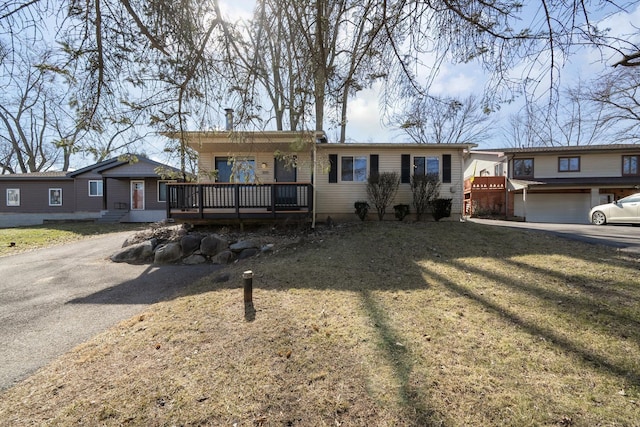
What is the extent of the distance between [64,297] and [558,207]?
23617mm

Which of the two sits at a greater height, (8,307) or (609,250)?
(609,250)

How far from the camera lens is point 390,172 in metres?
11.1

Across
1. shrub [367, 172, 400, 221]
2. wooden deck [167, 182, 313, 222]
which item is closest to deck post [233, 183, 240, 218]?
wooden deck [167, 182, 313, 222]

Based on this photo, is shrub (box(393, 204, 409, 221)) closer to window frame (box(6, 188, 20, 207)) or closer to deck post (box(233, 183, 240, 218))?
deck post (box(233, 183, 240, 218))

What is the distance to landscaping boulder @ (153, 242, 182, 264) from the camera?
25.3 ft

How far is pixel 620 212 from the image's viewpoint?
11930mm

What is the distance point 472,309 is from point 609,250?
5.42 meters

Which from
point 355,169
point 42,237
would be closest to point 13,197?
point 42,237

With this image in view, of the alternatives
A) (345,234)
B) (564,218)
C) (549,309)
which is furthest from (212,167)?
(564,218)

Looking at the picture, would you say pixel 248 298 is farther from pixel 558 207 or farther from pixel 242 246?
pixel 558 207

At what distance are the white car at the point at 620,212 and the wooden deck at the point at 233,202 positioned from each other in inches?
519

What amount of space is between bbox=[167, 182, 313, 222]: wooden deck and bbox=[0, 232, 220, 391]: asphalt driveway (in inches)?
96.6

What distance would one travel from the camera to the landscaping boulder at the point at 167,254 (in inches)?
304

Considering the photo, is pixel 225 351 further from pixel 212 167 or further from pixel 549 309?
pixel 212 167
